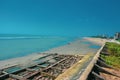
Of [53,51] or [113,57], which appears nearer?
[113,57]

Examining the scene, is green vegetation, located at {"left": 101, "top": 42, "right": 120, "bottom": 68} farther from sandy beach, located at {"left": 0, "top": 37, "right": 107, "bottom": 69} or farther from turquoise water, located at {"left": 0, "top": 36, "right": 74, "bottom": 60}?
turquoise water, located at {"left": 0, "top": 36, "right": 74, "bottom": 60}

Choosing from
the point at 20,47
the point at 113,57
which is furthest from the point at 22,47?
the point at 113,57

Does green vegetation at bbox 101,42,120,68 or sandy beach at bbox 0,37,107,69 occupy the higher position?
green vegetation at bbox 101,42,120,68

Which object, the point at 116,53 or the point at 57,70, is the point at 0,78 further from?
the point at 116,53

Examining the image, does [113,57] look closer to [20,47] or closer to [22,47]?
[22,47]

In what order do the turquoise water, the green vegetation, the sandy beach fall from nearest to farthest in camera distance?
1. the green vegetation
2. the sandy beach
3. the turquoise water

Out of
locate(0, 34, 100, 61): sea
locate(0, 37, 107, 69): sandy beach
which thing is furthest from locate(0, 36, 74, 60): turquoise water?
locate(0, 37, 107, 69): sandy beach

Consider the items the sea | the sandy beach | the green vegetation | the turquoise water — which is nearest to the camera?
the green vegetation

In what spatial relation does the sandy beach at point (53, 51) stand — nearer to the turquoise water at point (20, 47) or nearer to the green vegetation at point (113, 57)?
the turquoise water at point (20, 47)

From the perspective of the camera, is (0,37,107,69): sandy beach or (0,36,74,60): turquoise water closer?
(0,37,107,69): sandy beach

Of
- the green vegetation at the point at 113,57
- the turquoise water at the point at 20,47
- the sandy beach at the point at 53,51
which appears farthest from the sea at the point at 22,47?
the green vegetation at the point at 113,57

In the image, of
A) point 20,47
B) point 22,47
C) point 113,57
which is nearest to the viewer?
point 113,57
